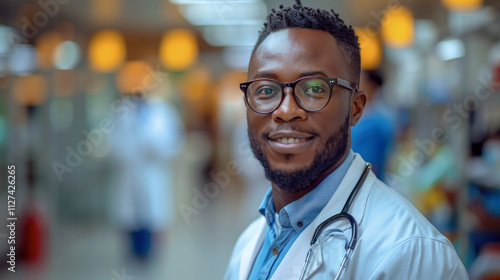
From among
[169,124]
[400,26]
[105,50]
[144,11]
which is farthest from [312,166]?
[105,50]

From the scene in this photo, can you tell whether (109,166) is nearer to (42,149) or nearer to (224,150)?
(42,149)

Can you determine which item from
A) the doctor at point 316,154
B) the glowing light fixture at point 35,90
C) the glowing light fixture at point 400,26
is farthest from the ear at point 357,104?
the glowing light fixture at point 35,90

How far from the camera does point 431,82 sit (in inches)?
236

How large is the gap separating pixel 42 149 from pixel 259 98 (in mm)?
7403

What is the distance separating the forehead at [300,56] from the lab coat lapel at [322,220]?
0.25 meters

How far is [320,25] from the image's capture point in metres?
1.19

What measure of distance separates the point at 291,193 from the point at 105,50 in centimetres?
784

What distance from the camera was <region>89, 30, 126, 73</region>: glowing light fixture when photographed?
852 centimetres

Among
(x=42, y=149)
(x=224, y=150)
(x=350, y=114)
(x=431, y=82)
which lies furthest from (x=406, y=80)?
(x=350, y=114)

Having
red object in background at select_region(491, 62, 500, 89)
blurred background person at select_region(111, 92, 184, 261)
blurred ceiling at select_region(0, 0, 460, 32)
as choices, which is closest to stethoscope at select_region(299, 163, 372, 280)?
red object in background at select_region(491, 62, 500, 89)

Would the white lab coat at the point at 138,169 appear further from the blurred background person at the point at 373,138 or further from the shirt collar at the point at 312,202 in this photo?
the shirt collar at the point at 312,202

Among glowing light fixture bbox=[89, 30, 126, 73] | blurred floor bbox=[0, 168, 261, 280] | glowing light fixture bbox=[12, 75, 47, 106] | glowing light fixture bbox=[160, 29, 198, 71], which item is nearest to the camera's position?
blurred floor bbox=[0, 168, 261, 280]

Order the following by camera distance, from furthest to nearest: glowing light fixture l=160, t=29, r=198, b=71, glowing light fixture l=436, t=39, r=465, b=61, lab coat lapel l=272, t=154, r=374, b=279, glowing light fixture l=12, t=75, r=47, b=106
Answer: glowing light fixture l=160, t=29, r=198, b=71, glowing light fixture l=12, t=75, r=47, b=106, glowing light fixture l=436, t=39, r=465, b=61, lab coat lapel l=272, t=154, r=374, b=279

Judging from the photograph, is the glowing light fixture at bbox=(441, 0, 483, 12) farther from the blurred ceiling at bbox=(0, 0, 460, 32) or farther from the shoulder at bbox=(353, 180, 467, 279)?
the shoulder at bbox=(353, 180, 467, 279)
